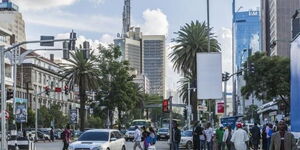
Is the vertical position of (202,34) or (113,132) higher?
(202,34)

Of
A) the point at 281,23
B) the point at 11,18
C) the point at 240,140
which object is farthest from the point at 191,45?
the point at 11,18

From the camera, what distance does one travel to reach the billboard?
1111 centimetres

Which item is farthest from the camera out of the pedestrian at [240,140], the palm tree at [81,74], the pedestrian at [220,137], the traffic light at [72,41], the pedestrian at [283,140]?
the palm tree at [81,74]

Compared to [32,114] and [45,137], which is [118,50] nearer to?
[45,137]

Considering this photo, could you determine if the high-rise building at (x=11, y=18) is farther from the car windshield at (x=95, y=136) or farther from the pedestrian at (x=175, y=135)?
the pedestrian at (x=175, y=135)

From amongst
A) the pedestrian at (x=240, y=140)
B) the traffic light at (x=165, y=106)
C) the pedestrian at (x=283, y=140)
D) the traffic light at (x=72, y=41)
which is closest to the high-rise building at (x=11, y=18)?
the traffic light at (x=72, y=41)

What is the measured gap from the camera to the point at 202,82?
22.1m

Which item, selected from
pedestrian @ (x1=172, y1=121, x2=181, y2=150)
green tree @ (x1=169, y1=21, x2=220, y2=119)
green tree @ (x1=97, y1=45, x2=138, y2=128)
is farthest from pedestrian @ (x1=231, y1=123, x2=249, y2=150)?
green tree @ (x1=97, y1=45, x2=138, y2=128)

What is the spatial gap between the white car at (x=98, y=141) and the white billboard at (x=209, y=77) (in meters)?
5.79

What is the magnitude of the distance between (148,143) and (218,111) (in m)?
6.06

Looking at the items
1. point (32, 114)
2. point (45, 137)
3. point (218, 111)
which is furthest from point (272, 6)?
point (218, 111)

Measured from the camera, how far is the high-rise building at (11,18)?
15612 cm

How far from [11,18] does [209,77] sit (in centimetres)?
14676

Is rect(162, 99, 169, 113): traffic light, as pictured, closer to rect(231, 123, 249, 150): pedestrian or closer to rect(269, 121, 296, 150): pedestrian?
rect(231, 123, 249, 150): pedestrian
